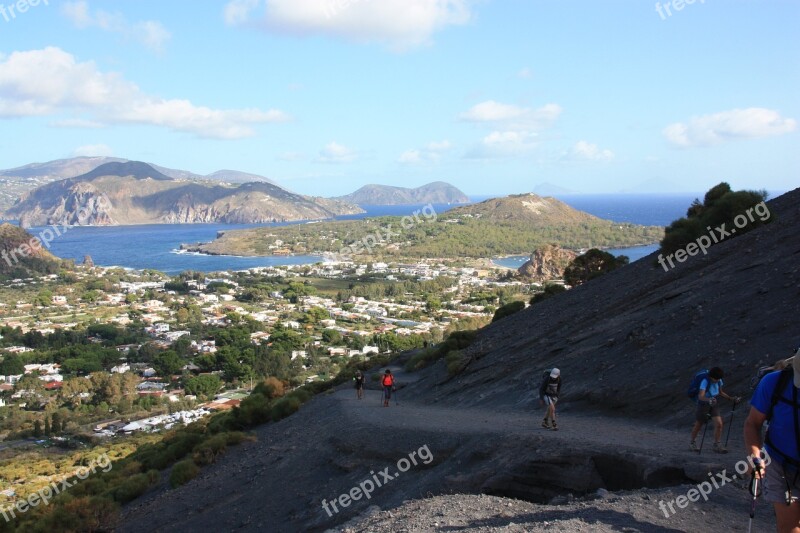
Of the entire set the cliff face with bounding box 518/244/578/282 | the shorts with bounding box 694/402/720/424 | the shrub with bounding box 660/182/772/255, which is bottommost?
the cliff face with bounding box 518/244/578/282

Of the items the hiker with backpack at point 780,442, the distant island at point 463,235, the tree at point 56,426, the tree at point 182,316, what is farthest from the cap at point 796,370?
the distant island at point 463,235

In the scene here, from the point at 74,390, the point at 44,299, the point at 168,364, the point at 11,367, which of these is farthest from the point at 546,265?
the point at 44,299

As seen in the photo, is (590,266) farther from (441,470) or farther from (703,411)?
(703,411)

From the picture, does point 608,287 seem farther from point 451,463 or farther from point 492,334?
point 451,463

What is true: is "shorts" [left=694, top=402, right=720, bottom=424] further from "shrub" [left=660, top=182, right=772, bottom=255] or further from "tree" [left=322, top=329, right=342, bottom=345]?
"tree" [left=322, top=329, right=342, bottom=345]

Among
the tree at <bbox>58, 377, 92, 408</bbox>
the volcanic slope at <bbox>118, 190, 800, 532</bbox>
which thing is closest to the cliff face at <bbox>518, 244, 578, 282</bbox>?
the tree at <bbox>58, 377, 92, 408</bbox>

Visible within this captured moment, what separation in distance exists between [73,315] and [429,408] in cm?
8444

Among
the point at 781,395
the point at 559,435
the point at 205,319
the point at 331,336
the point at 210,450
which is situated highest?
the point at 781,395

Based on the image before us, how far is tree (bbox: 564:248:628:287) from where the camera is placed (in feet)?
112

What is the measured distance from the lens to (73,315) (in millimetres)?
87438

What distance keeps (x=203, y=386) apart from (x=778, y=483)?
5076 cm

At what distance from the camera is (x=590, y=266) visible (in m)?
34.8

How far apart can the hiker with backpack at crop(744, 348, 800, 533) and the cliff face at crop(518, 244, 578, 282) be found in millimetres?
95413

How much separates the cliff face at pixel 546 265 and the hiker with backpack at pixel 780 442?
9541 cm
